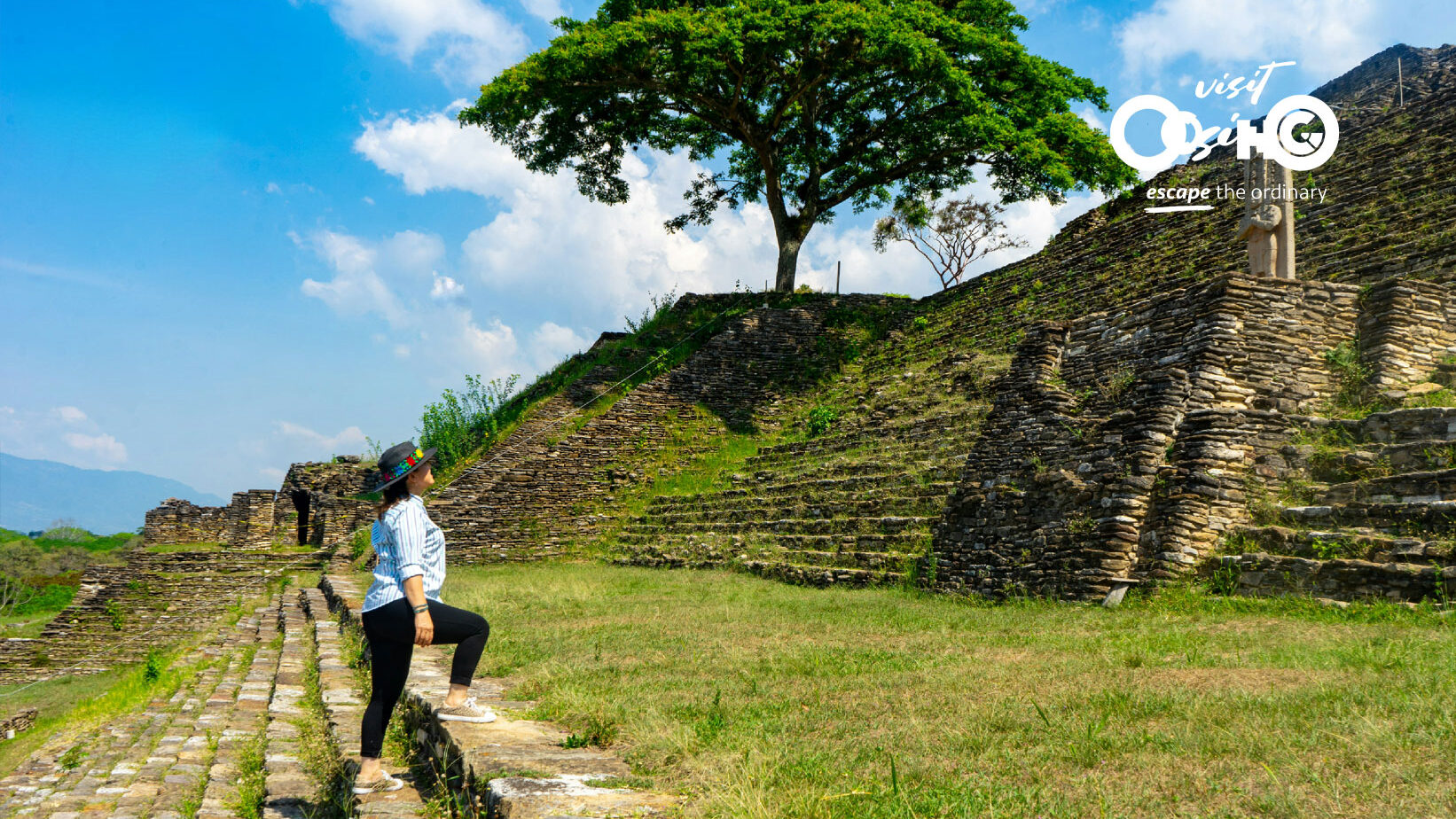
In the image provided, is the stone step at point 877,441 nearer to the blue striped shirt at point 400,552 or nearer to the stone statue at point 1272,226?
the stone statue at point 1272,226

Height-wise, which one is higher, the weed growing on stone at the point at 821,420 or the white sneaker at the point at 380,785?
the weed growing on stone at the point at 821,420

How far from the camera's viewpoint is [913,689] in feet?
14.8

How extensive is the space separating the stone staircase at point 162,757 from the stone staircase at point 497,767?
78cm

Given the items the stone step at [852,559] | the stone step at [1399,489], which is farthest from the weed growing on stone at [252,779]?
the stone step at [1399,489]

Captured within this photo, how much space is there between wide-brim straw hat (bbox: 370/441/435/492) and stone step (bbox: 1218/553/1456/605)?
235 inches

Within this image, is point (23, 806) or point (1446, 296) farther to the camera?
point (1446, 296)

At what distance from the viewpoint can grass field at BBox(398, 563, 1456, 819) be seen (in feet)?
8.96

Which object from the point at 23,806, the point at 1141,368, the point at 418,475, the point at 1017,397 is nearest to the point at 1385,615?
the point at 1141,368

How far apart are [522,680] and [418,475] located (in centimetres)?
193

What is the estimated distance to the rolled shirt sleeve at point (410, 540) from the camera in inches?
140

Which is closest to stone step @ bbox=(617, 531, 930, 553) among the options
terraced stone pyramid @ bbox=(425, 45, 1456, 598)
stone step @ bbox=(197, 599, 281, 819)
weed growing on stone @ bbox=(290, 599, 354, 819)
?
terraced stone pyramid @ bbox=(425, 45, 1456, 598)

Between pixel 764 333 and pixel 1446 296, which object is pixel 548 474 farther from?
pixel 1446 296

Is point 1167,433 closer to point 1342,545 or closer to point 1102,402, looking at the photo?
point 1102,402

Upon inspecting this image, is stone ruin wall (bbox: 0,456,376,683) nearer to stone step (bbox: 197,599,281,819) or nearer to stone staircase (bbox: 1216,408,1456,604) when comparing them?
stone step (bbox: 197,599,281,819)
